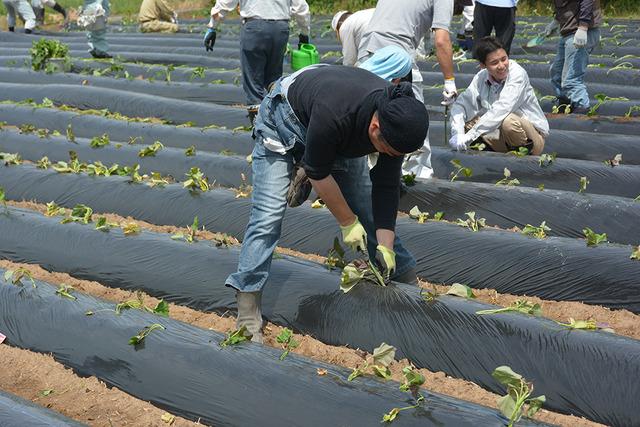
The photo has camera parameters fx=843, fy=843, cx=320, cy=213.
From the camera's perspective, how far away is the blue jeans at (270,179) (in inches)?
135

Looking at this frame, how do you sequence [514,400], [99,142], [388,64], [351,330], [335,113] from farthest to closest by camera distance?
[99,142] < [388,64] < [351,330] < [335,113] < [514,400]

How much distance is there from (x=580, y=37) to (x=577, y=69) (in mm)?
333

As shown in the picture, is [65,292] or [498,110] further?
[498,110]

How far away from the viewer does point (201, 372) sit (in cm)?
323

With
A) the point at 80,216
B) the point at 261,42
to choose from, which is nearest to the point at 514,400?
the point at 80,216

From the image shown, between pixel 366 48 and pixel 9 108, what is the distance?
4.19m

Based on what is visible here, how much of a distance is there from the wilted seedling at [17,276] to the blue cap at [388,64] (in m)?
1.93

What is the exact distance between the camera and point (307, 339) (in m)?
3.72

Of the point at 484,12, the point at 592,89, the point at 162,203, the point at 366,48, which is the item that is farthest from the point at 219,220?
the point at 592,89

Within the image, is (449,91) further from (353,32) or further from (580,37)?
(580,37)

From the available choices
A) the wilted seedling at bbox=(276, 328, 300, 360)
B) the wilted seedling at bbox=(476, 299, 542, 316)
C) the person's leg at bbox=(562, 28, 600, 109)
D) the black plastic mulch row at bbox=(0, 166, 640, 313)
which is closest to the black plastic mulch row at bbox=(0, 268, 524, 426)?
the wilted seedling at bbox=(276, 328, 300, 360)

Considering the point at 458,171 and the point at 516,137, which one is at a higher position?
the point at 516,137

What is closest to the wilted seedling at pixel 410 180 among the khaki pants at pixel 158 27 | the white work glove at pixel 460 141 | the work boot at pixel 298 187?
the white work glove at pixel 460 141

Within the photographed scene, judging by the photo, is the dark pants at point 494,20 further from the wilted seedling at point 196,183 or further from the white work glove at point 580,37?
the wilted seedling at point 196,183
